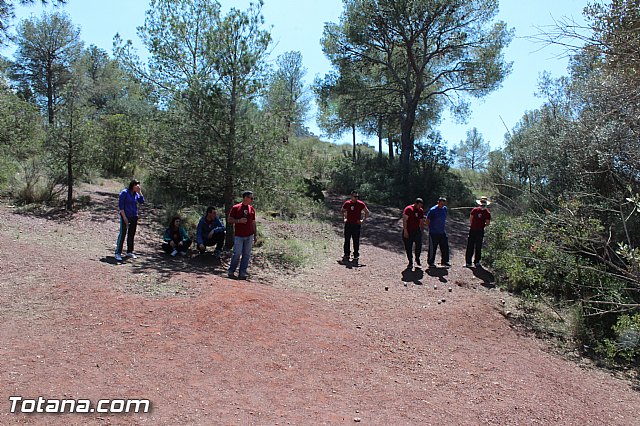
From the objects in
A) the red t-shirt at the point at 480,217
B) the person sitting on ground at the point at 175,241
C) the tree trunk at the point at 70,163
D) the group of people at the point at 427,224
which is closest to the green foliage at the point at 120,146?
the tree trunk at the point at 70,163

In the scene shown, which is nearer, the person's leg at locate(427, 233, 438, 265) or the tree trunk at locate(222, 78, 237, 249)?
the tree trunk at locate(222, 78, 237, 249)

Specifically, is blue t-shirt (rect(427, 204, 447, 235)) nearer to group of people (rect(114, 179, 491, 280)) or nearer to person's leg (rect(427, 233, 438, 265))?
group of people (rect(114, 179, 491, 280))

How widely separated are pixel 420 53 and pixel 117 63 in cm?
1522

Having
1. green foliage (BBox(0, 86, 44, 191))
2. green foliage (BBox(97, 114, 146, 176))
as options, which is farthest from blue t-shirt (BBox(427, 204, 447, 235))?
green foliage (BBox(97, 114, 146, 176))

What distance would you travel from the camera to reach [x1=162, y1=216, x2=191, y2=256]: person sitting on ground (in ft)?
32.9

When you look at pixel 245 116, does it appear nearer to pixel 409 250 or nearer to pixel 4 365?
pixel 409 250

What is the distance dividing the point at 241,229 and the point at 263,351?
3572 mm

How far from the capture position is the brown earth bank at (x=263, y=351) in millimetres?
4434

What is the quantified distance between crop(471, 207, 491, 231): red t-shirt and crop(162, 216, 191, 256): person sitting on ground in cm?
652

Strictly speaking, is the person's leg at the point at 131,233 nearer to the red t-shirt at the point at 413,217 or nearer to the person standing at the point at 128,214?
the person standing at the point at 128,214

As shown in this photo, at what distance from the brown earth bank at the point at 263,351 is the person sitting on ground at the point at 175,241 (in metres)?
0.46

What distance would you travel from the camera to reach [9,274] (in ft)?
22.6

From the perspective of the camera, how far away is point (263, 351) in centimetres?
571

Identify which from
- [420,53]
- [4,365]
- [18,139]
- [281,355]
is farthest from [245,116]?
[420,53]
